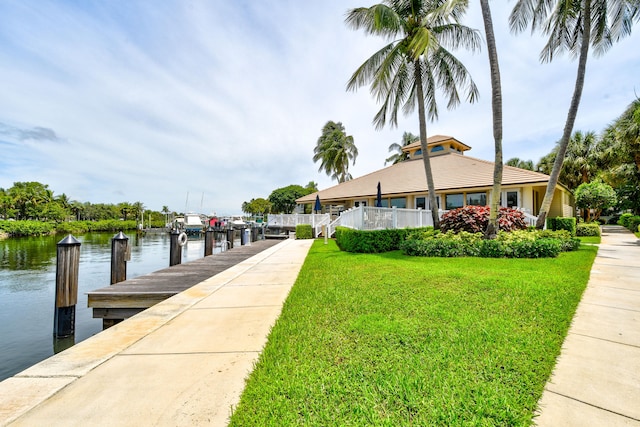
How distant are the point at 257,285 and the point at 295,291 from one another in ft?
3.81

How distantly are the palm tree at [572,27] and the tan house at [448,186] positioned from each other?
4214mm

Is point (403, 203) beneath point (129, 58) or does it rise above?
beneath

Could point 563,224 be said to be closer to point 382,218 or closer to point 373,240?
point 382,218

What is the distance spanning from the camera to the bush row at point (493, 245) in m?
8.75

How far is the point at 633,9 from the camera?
11664mm

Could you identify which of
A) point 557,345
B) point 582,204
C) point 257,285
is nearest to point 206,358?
point 257,285

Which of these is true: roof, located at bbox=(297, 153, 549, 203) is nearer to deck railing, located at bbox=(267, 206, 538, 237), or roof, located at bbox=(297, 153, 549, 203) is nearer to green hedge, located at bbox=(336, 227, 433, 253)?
deck railing, located at bbox=(267, 206, 538, 237)

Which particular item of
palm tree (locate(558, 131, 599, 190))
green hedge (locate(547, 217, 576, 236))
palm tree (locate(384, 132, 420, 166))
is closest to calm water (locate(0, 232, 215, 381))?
green hedge (locate(547, 217, 576, 236))

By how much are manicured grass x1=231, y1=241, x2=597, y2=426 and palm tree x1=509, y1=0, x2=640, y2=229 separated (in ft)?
26.8

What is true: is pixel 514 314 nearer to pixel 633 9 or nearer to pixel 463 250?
pixel 463 250

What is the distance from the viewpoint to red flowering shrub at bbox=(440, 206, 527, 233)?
10.9 m

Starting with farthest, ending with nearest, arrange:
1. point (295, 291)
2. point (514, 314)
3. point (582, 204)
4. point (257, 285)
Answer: point (582, 204) < point (257, 285) < point (295, 291) < point (514, 314)

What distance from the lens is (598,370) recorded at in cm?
264

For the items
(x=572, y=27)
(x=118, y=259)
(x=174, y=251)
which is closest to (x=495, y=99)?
(x=572, y=27)
